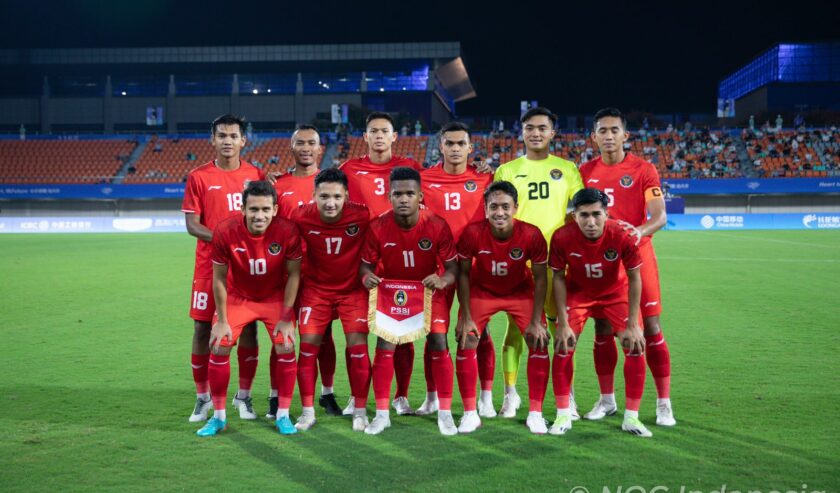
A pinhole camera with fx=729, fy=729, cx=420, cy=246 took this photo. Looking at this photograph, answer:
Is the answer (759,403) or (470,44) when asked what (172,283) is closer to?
(759,403)

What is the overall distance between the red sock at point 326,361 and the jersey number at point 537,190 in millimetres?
1819

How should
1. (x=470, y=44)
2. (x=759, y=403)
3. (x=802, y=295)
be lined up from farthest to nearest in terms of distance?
1. (x=470, y=44)
2. (x=802, y=295)
3. (x=759, y=403)

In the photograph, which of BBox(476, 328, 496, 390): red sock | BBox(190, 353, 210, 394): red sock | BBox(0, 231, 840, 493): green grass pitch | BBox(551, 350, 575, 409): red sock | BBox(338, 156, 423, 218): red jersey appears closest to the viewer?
BBox(0, 231, 840, 493): green grass pitch

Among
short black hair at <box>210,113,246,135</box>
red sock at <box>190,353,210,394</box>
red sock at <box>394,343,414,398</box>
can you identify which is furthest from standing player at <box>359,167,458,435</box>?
short black hair at <box>210,113,246,135</box>

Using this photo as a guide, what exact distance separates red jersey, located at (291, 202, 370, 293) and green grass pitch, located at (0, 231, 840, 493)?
953mm

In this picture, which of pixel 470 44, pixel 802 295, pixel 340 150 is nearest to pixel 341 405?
pixel 802 295

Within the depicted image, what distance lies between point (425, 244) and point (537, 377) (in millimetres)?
1130

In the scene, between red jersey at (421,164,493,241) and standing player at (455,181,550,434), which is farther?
red jersey at (421,164,493,241)

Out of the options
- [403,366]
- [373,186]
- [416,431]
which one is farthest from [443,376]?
[373,186]

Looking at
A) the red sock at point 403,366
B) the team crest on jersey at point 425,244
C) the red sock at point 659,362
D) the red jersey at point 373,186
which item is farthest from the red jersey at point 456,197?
the red sock at point 659,362

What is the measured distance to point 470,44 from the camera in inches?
2302

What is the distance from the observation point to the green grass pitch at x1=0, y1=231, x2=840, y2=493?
3.71m

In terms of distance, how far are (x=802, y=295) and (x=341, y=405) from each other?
825 centimetres

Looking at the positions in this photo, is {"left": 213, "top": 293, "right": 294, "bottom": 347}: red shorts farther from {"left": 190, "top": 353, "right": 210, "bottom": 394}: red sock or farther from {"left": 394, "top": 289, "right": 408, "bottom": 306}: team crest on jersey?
{"left": 394, "top": 289, "right": 408, "bottom": 306}: team crest on jersey
